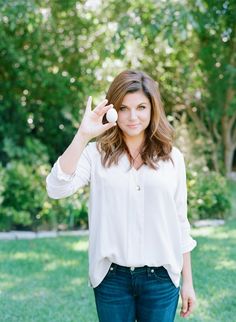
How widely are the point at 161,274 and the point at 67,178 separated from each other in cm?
48

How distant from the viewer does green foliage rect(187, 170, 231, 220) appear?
19.3 feet

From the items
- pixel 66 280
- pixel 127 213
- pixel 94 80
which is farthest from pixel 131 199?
pixel 94 80

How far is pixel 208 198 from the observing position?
6.19 m

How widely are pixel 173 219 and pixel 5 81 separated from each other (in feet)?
20.6

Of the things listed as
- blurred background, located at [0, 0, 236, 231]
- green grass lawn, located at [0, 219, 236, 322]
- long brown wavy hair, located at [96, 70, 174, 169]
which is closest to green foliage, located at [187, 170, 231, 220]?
blurred background, located at [0, 0, 236, 231]

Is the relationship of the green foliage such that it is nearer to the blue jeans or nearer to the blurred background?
the blurred background

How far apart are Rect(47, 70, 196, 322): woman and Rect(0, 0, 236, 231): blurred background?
3175 millimetres

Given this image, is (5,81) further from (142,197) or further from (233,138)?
(142,197)

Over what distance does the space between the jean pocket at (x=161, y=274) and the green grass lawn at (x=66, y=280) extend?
68.5 inches

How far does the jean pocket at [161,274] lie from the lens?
1848 mm

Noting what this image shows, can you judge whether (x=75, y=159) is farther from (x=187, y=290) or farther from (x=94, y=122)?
(x=187, y=290)

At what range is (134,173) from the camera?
184 cm

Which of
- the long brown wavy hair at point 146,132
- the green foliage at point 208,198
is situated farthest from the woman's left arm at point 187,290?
the green foliage at point 208,198

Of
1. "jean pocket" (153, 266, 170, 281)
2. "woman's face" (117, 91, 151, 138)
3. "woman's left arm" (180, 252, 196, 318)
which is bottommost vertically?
"woman's left arm" (180, 252, 196, 318)
